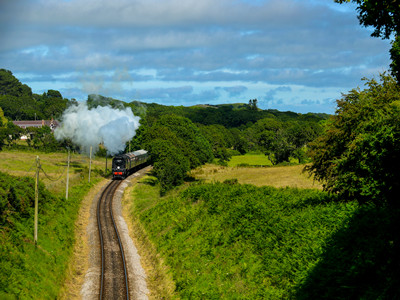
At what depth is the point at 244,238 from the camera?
3016 cm

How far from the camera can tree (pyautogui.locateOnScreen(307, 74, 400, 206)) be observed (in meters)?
19.6

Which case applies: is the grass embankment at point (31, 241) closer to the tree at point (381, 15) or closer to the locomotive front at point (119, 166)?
the locomotive front at point (119, 166)

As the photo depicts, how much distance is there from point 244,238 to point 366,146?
12.8m

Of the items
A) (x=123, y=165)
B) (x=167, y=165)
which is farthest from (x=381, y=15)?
(x=123, y=165)

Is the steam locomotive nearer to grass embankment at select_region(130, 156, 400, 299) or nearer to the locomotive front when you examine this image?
the locomotive front

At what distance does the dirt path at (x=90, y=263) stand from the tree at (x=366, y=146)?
1664 cm

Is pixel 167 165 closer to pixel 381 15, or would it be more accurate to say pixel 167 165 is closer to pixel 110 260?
pixel 110 260

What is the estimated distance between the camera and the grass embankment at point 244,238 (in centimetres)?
2312

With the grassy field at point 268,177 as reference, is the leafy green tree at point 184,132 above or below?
above

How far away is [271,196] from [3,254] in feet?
79.0

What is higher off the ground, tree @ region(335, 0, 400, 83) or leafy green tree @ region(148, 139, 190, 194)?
tree @ region(335, 0, 400, 83)

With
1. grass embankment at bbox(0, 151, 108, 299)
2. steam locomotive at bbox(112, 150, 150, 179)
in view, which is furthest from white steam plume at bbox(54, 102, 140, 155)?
grass embankment at bbox(0, 151, 108, 299)

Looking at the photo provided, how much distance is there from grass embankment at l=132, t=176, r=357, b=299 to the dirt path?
8.17 ft

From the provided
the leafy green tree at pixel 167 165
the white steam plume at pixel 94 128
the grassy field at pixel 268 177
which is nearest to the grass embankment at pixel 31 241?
the leafy green tree at pixel 167 165
